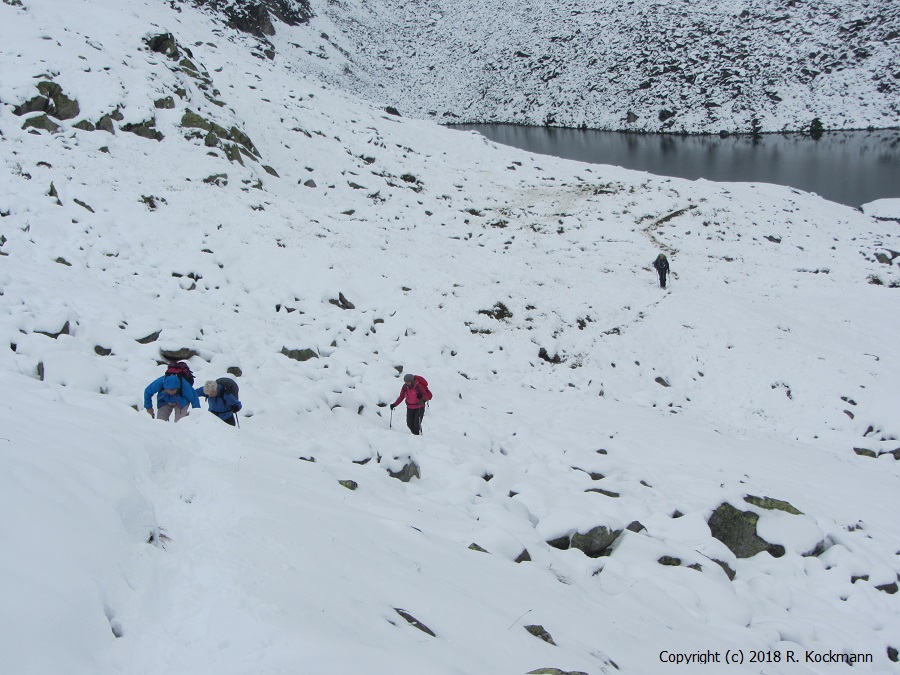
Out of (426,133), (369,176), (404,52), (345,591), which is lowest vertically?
(345,591)

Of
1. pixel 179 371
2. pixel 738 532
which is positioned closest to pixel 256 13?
pixel 179 371

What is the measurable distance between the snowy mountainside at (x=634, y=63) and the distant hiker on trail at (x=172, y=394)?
183 ft

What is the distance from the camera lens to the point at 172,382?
26.2 feet

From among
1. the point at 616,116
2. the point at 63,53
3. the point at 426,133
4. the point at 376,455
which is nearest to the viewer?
the point at 376,455

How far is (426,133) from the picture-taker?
112ft

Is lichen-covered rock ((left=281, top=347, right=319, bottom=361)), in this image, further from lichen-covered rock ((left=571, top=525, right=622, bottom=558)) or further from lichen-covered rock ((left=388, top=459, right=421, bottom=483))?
lichen-covered rock ((left=571, top=525, right=622, bottom=558))

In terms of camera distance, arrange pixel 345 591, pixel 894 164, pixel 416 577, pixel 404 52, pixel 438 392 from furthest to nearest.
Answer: pixel 404 52
pixel 894 164
pixel 438 392
pixel 416 577
pixel 345 591

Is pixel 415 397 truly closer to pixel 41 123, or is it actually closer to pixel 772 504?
pixel 772 504

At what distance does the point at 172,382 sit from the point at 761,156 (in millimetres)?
49346

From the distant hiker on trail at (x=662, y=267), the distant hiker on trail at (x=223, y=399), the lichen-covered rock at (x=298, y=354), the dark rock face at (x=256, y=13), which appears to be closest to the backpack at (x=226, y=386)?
the distant hiker on trail at (x=223, y=399)

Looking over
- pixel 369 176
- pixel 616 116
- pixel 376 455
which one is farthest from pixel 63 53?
pixel 616 116

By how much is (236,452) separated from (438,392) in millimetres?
6604

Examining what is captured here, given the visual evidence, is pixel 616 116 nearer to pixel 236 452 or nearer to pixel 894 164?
pixel 894 164

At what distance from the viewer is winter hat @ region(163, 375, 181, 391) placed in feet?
26.1
